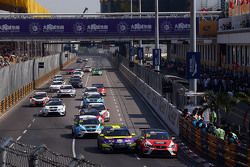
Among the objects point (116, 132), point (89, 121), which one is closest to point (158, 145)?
point (116, 132)

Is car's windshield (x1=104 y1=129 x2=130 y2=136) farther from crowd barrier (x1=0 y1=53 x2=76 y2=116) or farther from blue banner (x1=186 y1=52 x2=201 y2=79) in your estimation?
crowd barrier (x1=0 y1=53 x2=76 y2=116)

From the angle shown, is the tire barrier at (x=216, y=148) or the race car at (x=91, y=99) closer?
the tire barrier at (x=216, y=148)

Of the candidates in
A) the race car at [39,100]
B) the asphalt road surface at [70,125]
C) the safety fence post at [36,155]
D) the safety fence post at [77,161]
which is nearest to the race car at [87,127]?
the asphalt road surface at [70,125]

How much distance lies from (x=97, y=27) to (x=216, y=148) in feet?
180

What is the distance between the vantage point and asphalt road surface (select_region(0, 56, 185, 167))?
93.3 ft

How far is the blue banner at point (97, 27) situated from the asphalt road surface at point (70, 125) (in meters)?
14.1

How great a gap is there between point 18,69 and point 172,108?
28.3m

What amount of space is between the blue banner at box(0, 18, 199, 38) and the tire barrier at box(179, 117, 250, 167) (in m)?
46.8

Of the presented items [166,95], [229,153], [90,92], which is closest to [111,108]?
[90,92]

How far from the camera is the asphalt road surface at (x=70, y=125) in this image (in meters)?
28.4

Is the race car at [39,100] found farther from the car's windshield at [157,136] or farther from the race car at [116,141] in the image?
the car's windshield at [157,136]

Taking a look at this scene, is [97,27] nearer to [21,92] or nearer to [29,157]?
[21,92]

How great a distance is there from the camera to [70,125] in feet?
140

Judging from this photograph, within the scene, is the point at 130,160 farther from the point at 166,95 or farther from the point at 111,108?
the point at 111,108
